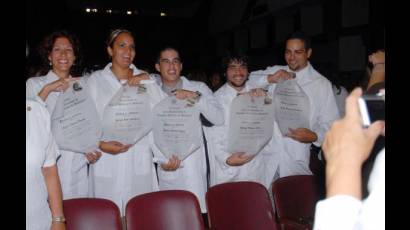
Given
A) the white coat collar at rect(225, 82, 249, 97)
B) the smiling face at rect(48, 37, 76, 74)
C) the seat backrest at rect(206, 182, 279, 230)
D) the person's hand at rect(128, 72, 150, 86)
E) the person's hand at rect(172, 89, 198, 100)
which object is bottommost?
the seat backrest at rect(206, 182, 279, 230)

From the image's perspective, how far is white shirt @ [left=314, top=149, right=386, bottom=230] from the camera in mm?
697

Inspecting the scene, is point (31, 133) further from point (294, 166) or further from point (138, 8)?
point (138, 8)

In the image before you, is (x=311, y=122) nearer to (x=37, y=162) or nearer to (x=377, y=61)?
(x=377, y=61)

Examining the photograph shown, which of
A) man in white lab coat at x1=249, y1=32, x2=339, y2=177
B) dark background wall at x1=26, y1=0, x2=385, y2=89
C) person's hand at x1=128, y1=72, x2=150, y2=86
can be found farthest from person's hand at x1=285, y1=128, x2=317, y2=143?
dark background wall at x1=26, y1=0, x2=385, y2=89

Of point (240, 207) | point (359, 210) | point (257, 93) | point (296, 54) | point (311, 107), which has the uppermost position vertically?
point (296, 54)

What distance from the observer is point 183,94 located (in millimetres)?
2770

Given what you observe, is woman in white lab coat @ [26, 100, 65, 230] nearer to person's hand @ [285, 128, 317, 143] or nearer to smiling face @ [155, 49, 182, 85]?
smiling face @ [155, 49, 182, 85]

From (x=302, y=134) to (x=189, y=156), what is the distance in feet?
2.77

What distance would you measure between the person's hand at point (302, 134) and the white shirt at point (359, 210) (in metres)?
2.28

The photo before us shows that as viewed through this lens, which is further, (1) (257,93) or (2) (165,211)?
(1) (257,93)

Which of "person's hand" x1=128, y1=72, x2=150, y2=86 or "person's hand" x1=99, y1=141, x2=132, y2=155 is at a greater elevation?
"person's hand" x1=128, y1=72, x2=150, y2=86

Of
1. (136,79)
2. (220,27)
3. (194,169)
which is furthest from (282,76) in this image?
(220,27)

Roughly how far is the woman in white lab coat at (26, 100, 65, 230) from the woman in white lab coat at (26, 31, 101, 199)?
0.86m

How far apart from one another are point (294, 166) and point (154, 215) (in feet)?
4.59
